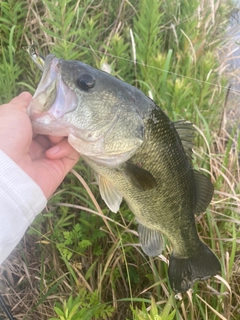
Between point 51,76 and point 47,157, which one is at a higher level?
point 51,76

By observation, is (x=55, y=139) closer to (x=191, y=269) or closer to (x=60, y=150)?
(x=60, y=150)

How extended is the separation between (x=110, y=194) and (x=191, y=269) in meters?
0.56

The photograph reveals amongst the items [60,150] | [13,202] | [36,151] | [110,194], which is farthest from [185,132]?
[13,202]

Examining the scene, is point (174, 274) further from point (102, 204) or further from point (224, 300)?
point (102, 204)

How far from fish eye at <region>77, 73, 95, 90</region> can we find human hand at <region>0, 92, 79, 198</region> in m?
0.24

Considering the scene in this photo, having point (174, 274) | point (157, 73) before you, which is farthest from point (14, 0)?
point (174, 274)

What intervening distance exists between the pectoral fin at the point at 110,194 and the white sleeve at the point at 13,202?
0.33 metres

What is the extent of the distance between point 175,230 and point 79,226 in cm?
53

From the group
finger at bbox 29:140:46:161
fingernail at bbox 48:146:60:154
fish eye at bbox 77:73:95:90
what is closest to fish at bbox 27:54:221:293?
fish eye at bbox 77:73:95:90

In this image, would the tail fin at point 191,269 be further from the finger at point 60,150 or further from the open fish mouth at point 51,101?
the open fish mouth at point 51,101

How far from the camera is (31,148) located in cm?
175

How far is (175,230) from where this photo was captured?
1.88 metres

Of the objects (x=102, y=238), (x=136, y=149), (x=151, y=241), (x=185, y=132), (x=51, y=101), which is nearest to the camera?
(x=51, y=101)

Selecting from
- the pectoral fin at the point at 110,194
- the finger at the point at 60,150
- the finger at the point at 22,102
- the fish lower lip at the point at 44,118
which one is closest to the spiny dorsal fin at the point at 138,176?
the pectoral fin at the point at 110,194
